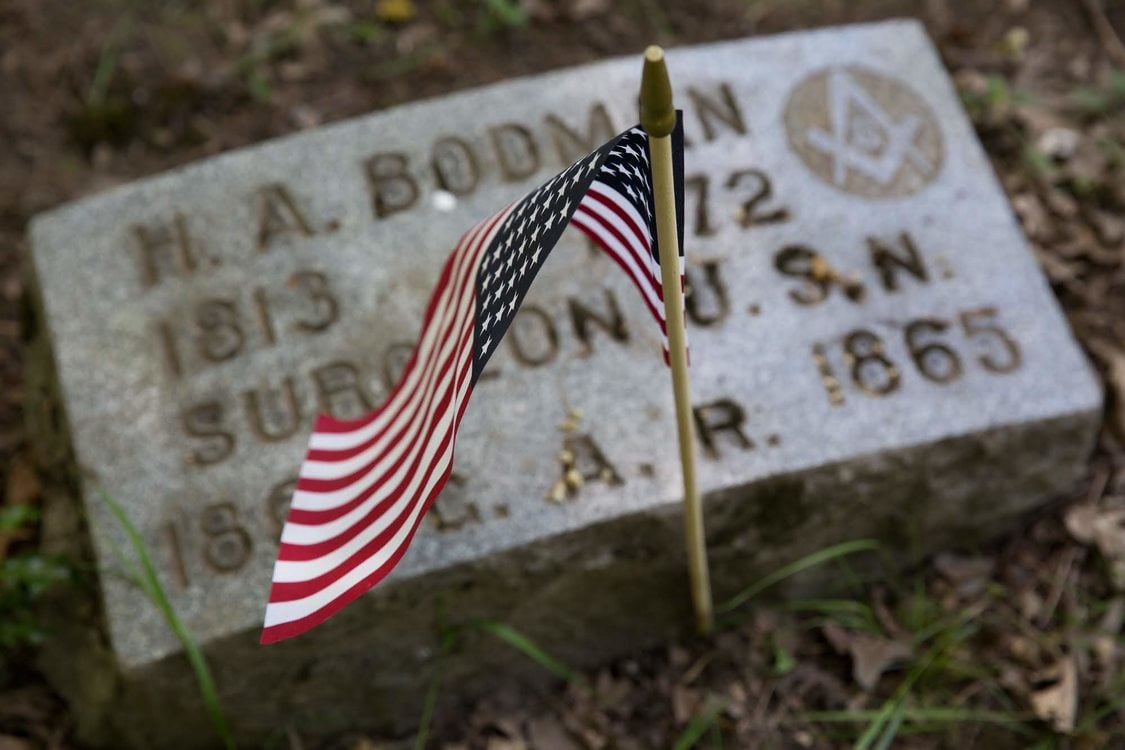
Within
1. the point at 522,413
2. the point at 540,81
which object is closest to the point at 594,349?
the point at 522,413

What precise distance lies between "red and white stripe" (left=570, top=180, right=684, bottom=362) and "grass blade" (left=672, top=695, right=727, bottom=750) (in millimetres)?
1144

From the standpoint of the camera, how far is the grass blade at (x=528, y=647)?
2.75m

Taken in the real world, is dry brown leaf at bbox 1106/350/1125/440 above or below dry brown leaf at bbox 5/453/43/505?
below

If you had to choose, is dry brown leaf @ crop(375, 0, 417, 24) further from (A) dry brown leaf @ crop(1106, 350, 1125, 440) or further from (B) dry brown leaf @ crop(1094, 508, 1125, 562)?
(B) dry brown leaf @ crop(1094, 508, 1125, 562)

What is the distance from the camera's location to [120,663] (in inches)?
102

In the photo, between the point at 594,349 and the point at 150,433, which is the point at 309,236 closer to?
the point at 150,433

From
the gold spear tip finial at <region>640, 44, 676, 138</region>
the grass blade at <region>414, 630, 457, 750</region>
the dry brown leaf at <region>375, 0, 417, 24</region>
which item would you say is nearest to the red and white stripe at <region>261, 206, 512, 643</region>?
the gold spear tip finial at <region>640, 44, 676, 138</region>

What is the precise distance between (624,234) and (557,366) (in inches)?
30.9

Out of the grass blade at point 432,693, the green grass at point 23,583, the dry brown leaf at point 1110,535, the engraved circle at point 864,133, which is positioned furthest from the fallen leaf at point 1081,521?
the green grass at point 23,583

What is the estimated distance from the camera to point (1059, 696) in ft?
9.39

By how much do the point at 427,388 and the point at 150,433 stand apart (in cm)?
99

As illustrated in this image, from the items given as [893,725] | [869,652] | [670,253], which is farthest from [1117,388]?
[670,253]

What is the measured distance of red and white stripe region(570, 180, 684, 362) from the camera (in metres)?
2.07

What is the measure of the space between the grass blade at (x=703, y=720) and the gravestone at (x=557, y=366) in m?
0.23
